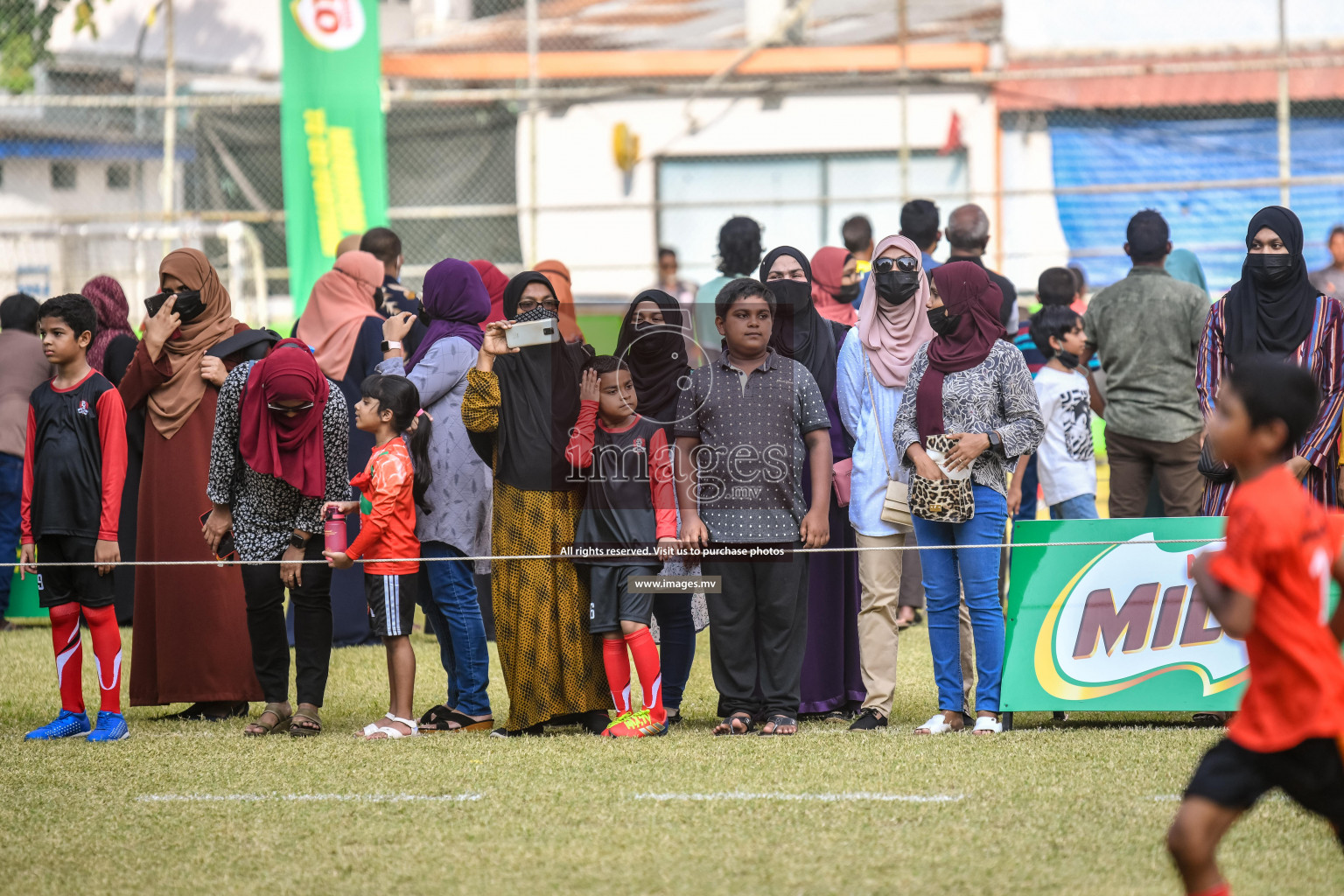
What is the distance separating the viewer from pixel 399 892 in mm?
4133

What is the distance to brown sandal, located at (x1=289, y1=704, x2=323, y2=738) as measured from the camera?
631 centimetres

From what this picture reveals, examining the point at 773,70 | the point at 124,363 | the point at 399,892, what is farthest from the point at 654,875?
the point at 773,70

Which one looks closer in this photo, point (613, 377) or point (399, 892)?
point (399, 892)

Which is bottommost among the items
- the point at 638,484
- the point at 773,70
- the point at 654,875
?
the point at 654,875

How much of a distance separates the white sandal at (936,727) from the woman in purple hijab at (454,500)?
1834mm

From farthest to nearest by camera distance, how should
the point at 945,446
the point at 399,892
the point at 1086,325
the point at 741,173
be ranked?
1. the point at 741,173
2. the point at 1086,325
3. the point at 945,446
4. the point at 399,892

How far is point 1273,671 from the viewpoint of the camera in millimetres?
3451

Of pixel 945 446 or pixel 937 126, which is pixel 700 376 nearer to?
pixel 945 446

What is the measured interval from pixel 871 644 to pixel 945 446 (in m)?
0.91

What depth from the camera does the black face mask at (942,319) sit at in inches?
242

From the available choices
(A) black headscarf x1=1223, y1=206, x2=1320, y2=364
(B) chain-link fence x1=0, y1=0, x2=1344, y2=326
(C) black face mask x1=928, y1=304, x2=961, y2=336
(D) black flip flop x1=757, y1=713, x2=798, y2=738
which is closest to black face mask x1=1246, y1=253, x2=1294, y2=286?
(A) black headscarf x1=1223, y1=206, x2=1320, y2=364

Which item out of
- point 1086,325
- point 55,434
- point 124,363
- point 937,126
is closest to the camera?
point 55,434

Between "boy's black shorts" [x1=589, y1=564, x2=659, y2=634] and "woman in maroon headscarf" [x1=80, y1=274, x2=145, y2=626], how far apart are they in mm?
3303

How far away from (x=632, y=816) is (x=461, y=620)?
1.84 meters
